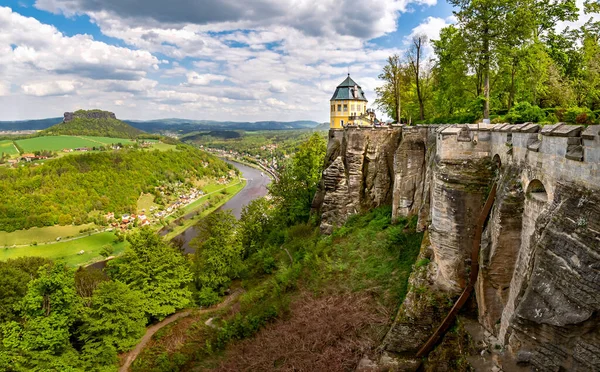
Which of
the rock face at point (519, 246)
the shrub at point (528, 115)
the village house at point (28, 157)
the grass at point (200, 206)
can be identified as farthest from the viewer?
the village house at point (28, 157)

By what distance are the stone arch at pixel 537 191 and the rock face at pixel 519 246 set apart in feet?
0.09

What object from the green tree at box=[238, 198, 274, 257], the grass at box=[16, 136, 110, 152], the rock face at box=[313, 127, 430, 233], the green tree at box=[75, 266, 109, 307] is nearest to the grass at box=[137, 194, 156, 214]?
the green tree at box=[75, 266, 109, 307]

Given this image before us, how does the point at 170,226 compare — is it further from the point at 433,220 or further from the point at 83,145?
the point at 83,145

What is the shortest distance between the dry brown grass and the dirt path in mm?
9141

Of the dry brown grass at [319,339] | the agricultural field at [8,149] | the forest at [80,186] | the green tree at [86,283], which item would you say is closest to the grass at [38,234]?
the forest at [80,186]

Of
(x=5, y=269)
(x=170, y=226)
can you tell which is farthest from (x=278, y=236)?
(x=170, y=226)

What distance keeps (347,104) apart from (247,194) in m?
70.4

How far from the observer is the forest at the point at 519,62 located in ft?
55.7

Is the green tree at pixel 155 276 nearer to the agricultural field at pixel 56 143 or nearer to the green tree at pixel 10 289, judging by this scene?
the green tree at pixel 10 289

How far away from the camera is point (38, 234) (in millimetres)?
75688

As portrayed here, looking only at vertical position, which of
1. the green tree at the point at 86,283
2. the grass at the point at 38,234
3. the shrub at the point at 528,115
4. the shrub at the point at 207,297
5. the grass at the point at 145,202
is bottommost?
the grass at the point at 38,234

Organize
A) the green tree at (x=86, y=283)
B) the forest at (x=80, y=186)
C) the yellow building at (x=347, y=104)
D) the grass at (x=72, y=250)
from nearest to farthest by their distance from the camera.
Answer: the green tree at (x=86, y=283) → the yellow building at (x=347, y=104) → the grass at (x=72, y=250) → the forest at (x=80, y=186)

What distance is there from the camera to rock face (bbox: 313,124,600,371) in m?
6.07

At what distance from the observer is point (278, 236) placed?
3419 cm
